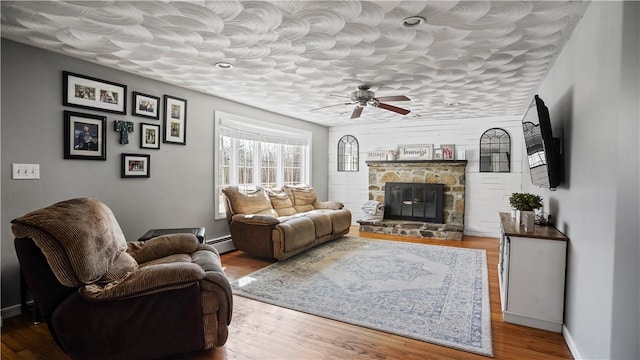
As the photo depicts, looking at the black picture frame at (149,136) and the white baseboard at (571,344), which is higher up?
the black picture frame at (149,136)

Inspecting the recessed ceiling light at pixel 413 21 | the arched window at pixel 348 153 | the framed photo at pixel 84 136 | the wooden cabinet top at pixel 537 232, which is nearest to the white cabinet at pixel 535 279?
the wooden cabinet top at pixel 537 232

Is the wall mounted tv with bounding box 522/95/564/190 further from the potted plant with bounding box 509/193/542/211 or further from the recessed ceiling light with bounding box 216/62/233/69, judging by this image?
the recessed ceiling light with bounding box 216/62/233/69

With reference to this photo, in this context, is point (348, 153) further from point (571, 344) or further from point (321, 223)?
point (571, 344)

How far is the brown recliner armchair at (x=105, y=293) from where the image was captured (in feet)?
5.70

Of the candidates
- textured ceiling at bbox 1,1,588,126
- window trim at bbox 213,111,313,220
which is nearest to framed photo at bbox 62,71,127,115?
textured ceiling at bbox 1,1,588,126

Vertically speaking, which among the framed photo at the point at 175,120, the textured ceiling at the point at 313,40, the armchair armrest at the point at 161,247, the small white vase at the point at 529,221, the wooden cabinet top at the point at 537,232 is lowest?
the armchair armrest at the point at 161,247

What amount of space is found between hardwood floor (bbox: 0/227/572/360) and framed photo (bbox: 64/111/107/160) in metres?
1.48

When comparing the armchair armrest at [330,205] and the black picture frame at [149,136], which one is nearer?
the black picture frame at [149,136]

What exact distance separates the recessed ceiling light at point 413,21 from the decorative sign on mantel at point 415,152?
4351 millimetres

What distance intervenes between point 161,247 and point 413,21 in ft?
8.81

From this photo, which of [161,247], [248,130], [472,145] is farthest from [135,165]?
[472,145]

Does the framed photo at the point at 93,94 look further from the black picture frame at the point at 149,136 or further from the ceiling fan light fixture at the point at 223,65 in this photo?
the ceiling fan light fixture at the point at 223,65

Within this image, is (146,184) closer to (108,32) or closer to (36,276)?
→ (108,32)

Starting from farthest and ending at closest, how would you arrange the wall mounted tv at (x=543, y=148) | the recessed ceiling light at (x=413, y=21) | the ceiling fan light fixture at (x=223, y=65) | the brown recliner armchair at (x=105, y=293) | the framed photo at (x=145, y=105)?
the framed photo at (x=145, y=105)
the ceiling fan light fixture at (x=223, y=65)
the wall mounted tv at (x=543, y=148)
the recessed ceiling light at (x=413, y=21)
the brown recliner armchair at (x=105, y=293)
